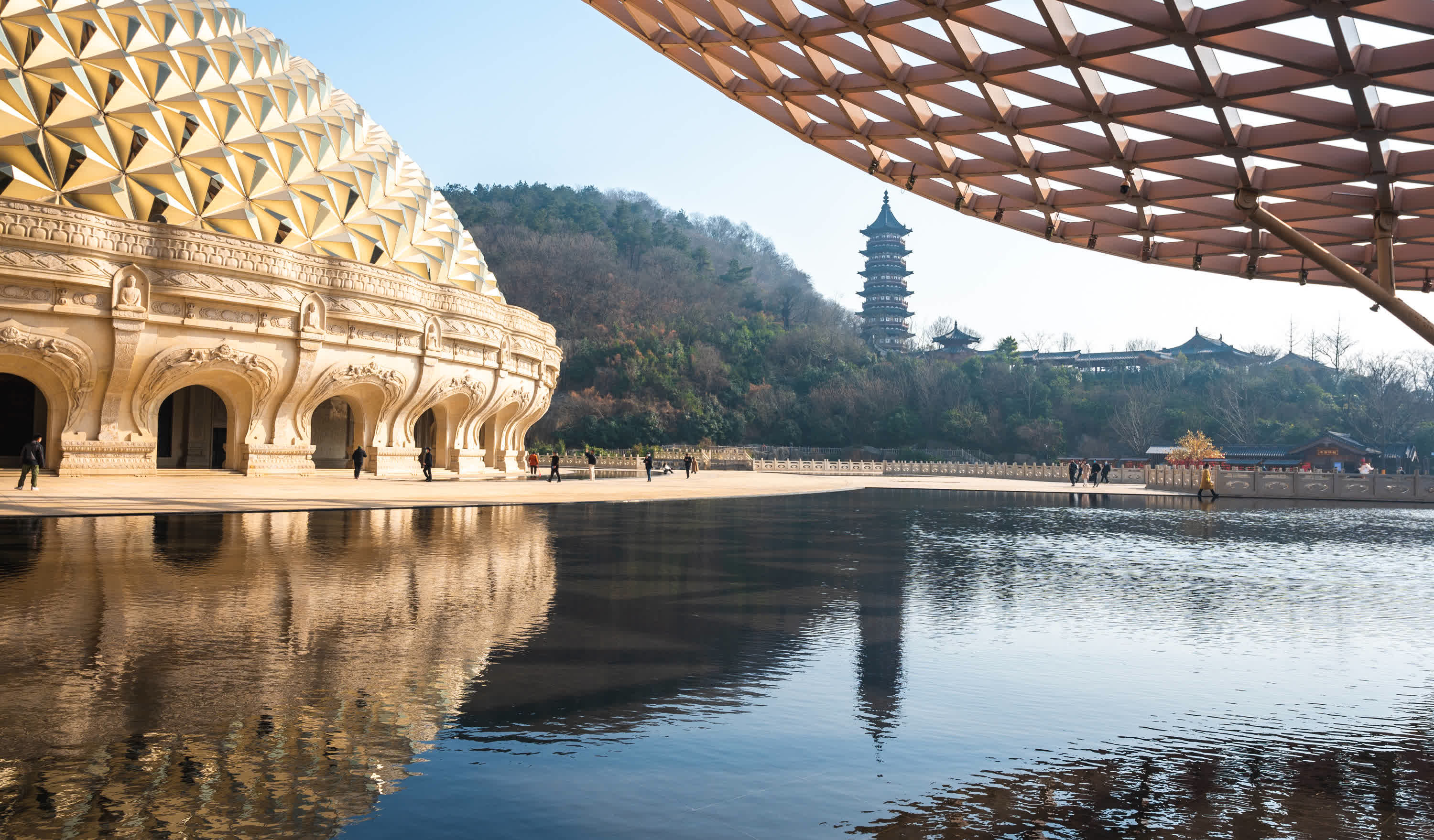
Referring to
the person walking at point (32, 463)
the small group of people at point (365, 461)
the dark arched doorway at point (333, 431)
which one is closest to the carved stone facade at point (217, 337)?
Answer: the small group of people at point (365, 461)

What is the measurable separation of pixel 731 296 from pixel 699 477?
81.5m

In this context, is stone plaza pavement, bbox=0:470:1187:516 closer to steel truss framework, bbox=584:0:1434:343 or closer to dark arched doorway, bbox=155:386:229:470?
dark arched doorway, bbox=155:386:229:470

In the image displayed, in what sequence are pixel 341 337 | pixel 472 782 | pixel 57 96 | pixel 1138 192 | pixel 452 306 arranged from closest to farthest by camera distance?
1. pixel 472 782
2. pixel 1138 192
3. pixel 57 96
4. pixel 341 337
5. pixel 452 306

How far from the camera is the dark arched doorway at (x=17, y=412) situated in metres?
35.4

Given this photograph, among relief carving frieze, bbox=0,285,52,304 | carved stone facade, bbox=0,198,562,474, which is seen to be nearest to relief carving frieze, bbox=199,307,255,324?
carved stone facade, bbox=0,198,562,474

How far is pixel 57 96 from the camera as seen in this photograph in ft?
98.4

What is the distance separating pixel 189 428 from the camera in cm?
3891

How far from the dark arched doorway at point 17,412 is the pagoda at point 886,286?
112238 mm

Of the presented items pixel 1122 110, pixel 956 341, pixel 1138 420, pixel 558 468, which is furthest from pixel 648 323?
pixel 1122 110

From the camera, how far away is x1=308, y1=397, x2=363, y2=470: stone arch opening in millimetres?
42906

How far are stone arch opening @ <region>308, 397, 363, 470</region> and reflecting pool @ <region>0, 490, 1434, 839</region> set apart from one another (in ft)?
96.7

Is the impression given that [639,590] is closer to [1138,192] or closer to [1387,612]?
[1387,612]

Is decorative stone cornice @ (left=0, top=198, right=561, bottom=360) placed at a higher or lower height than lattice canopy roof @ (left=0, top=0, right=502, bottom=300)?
lower

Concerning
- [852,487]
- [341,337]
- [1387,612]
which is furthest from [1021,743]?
[852,487]
